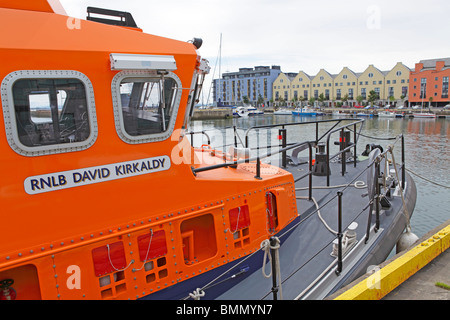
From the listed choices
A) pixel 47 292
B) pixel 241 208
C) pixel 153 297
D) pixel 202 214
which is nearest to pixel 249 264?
pixel 241 208

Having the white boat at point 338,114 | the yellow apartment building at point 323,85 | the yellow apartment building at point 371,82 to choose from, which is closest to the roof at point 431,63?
the yellow apartment building at point 371,82

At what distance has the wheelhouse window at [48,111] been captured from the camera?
2615mm

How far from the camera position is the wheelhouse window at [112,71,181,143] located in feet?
10.2

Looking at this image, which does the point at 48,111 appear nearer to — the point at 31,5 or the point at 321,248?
the point at 31,5

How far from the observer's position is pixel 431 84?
2721 inches

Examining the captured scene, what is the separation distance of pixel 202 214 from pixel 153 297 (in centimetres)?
99

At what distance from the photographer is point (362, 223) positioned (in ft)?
17.6

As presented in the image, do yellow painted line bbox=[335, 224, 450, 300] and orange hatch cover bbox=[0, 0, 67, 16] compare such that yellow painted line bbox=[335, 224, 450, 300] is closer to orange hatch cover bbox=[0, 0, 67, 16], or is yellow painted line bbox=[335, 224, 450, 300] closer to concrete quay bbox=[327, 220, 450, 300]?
concrete quay bbox=[327, 220, 450, 300]

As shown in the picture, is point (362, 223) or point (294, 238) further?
point (362, 223)

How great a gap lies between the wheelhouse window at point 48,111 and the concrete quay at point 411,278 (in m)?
2.87

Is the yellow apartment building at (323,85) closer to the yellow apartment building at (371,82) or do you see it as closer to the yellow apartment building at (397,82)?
the yellow apartment building at (371,82)

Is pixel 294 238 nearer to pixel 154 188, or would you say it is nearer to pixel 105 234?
pixel 154 188

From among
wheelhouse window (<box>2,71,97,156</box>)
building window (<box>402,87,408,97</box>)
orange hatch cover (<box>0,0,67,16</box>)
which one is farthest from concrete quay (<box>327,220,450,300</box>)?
building window (<box>402,87,408,97</box>)

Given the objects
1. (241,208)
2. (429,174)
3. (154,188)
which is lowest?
(429,174)
